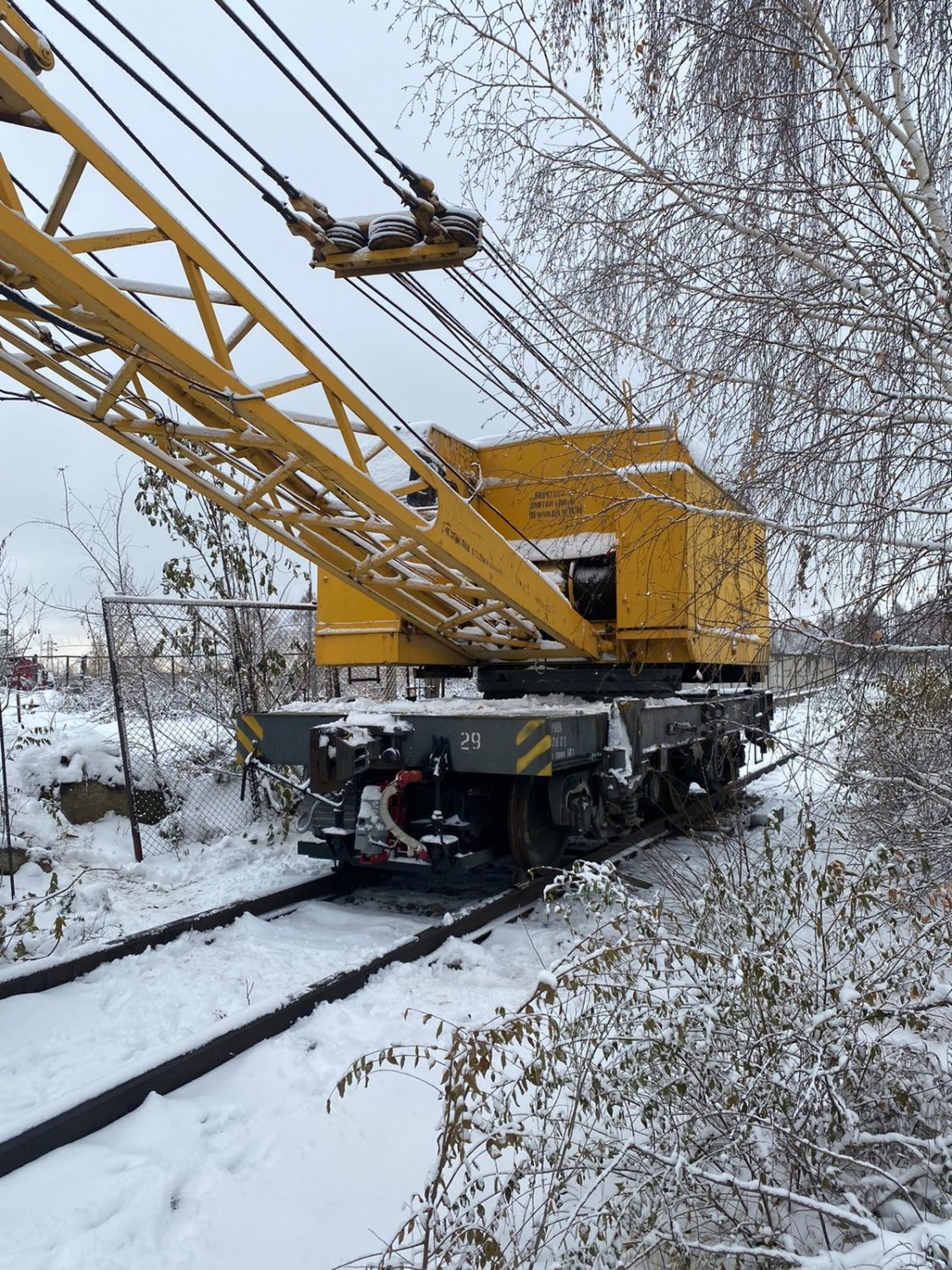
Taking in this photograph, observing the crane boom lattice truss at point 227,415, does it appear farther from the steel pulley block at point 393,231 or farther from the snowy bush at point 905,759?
the snowy bush at point 905,759

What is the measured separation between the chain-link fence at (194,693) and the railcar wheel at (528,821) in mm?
3305

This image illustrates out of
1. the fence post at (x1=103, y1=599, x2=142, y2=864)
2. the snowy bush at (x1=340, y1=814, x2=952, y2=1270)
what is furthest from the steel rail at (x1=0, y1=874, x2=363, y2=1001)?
the snowy bush at (x1=340, y1=814, x2=952, y2=1270)

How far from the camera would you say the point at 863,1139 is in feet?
8.25

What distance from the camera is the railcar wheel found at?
21.5ft

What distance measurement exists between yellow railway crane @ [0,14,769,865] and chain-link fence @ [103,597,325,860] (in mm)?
2222

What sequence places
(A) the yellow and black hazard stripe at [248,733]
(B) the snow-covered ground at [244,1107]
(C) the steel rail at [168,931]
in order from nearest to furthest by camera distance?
(B) the snow-covered ground at [244,1107] → (C) the steel rail at [168,931] → (A) the yellow and black hazard stripe at [248,733]

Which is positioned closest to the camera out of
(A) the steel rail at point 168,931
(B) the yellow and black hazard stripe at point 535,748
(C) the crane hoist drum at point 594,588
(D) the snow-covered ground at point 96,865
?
(A) the steel rail at point 168,931

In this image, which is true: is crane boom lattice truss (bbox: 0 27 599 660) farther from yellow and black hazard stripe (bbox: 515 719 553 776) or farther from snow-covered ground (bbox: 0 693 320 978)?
snow-covered ground (bbox: 0 693 320 978)

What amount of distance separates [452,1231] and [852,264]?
347cm

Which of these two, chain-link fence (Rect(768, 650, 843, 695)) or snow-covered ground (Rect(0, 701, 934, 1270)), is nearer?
snow-covered ground (Rect(0, 701, 934, 1270))

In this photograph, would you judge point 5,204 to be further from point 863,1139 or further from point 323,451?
point 863,1139

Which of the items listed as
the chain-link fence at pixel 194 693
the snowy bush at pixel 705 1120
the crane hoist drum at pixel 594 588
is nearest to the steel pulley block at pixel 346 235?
the crane hoist drum at pixel 594 588

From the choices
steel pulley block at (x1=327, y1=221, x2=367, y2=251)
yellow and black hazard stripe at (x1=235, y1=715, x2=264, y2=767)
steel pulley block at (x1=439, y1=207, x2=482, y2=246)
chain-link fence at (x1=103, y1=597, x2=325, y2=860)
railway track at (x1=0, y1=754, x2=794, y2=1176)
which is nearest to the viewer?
railway track at (x1=0, y1=754, x2=794, y2=1176)

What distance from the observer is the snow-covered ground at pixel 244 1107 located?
266 centimetres
